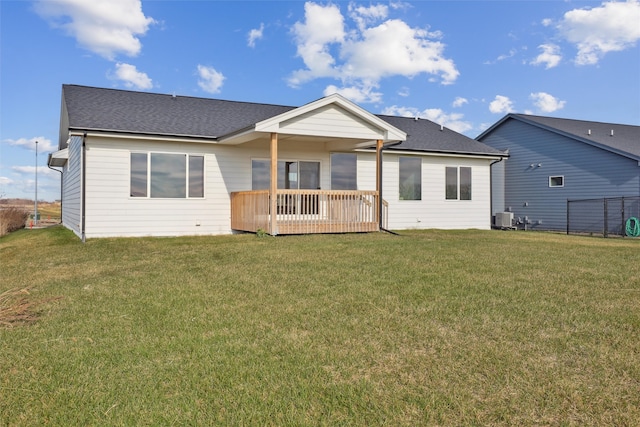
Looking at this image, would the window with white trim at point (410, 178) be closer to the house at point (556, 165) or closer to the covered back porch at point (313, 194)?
the covered back porch at point (313, 194)

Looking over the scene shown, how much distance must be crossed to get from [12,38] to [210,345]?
1240 centimetres

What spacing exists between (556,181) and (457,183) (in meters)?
6.41

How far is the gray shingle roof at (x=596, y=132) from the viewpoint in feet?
60.8

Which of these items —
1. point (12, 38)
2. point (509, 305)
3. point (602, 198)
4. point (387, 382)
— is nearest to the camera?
point (387, 382)

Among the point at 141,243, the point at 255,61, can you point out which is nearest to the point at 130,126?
the point at 141,243

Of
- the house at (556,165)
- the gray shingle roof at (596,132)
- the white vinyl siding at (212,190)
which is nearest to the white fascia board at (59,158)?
the white vinyl siding at (212,190)

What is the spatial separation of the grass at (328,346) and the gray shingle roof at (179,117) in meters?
6.23

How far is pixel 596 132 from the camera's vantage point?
21.6m

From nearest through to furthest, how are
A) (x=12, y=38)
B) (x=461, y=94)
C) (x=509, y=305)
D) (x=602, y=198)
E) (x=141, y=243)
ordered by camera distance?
(x=509, y=305) → (x=141, y=243) → (x=12, y=38) → (x=461, y=94) → (x=602, y=198)

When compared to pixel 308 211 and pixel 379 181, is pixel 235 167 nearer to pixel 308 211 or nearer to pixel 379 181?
pixel 308 211

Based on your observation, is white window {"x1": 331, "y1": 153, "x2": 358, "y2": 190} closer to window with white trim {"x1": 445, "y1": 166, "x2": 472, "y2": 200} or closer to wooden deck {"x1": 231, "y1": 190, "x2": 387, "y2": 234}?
wooden deck {"x1": 231, "y1": 190, "x2": 387, "y2": 234}

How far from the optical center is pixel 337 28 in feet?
47.0

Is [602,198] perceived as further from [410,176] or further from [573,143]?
[410,176]

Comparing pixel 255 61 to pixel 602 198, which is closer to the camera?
pixel 255 61
